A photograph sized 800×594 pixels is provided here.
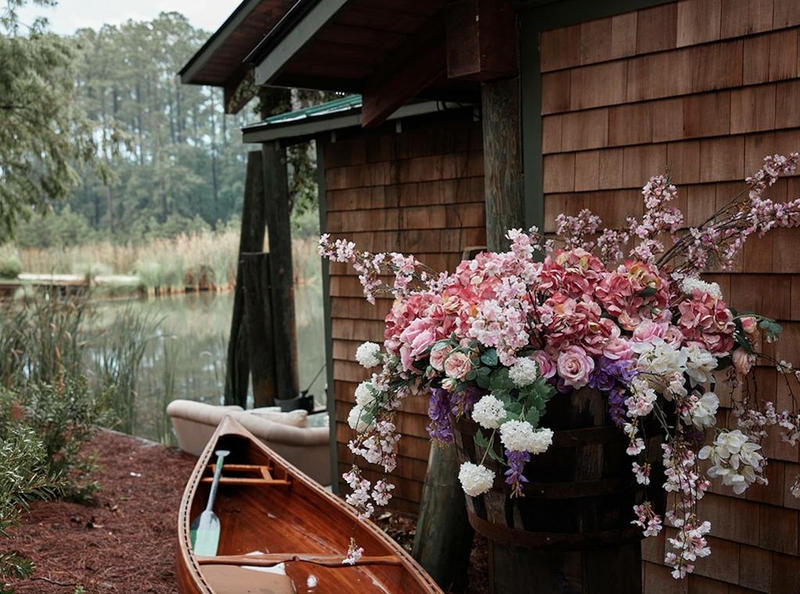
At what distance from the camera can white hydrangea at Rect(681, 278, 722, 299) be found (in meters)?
2.30

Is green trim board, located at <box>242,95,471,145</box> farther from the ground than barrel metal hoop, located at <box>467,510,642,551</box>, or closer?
farther from the ground

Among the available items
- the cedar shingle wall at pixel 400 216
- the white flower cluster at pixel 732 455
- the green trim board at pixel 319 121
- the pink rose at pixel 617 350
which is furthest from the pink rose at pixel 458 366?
the green trim board at pixel 319 121

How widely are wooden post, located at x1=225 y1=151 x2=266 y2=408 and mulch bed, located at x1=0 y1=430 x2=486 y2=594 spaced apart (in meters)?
Answer: 1.71

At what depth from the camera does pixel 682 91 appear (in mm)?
2887

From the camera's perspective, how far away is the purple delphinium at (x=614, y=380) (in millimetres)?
→ 2094

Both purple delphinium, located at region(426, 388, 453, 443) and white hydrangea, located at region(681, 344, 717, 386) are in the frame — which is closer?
white hydrangea, located at region(681, 344, 717, 386)

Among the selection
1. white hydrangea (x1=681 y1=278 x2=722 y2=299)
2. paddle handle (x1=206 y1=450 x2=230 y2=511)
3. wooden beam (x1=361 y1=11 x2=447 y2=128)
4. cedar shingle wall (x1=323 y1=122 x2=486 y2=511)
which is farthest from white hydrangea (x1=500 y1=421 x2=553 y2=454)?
cedar shingle wall (x1=323 y1=122 x2=486 y2=511)

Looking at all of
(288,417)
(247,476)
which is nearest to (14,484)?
(247,476)

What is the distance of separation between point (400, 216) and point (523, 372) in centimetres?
282

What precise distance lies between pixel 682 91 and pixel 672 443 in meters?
1.35

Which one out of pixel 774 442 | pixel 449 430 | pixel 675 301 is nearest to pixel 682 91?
pixel 675 301

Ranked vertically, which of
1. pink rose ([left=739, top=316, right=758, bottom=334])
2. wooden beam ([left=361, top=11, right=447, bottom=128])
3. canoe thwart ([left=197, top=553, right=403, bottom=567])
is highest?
wooden beam ([left=361, top=11, right=447, bottom=128])

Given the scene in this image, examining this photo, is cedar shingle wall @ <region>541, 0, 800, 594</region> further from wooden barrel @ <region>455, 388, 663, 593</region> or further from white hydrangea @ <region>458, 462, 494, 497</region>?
white hydrangea @ <region>458, 462, 494, 497</region>

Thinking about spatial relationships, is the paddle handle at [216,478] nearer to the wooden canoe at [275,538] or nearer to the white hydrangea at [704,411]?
the wooden canoe at [275,538]
